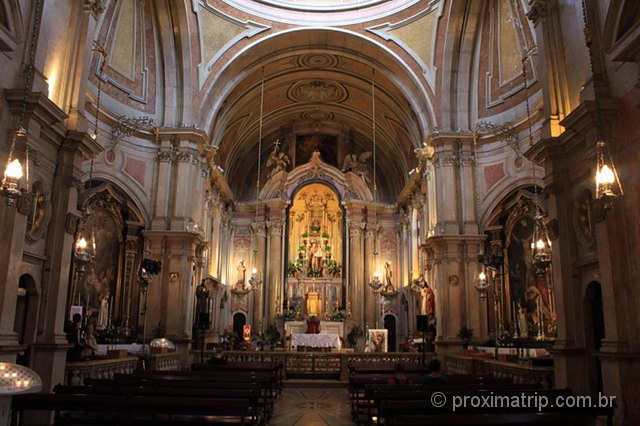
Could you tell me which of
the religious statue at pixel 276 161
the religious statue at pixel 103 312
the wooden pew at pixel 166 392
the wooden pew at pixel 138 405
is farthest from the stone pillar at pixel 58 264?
the religious statue at pixel 276 161

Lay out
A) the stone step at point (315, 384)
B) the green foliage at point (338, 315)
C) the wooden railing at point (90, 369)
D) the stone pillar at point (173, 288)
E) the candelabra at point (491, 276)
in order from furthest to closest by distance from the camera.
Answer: the green foliage at point (338, 315)
the stone pillar at point (173, 288)
the stone step at point (315, 384)
the candelabra at point (491, 276)
the wooden railing at point (90, 369)

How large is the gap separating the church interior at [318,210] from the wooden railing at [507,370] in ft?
0.24

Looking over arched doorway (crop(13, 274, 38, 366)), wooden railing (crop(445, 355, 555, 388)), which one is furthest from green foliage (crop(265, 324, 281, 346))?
arched doorway (crop(13, 274, 38, 366))

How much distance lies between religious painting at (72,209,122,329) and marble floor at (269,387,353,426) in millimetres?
5813

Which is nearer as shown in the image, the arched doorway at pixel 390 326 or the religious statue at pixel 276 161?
the arched doorway at pixel 390 326

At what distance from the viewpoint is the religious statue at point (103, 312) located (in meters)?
14.9

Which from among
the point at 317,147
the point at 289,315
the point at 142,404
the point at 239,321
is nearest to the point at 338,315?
the point at 289,315

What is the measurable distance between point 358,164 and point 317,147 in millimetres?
2479

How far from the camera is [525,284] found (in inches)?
598

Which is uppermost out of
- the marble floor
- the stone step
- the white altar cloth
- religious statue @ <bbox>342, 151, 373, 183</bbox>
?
religious statue @ <bbox>342, 151, 373, 183</bbox>

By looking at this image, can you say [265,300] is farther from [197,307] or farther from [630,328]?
[630,328]

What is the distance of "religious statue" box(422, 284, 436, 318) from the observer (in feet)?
60.1

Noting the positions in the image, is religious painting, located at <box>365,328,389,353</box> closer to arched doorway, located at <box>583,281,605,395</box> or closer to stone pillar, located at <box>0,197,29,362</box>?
arched doorway, located at <box>583,281,605,395</box>

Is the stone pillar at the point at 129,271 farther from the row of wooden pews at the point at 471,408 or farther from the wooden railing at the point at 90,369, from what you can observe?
the row of wooden pews at the point at 471,408
